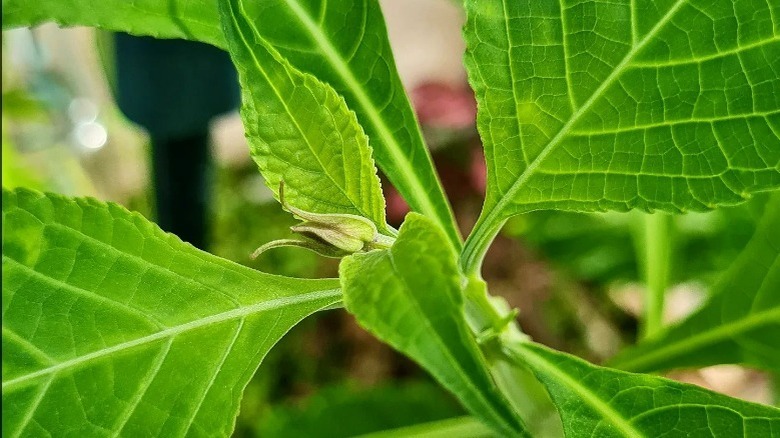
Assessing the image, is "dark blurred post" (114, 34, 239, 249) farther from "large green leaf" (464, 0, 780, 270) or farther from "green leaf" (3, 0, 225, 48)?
"large green leaf" (464, 0, 780, 270)

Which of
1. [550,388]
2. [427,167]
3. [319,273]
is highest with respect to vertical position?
[427,167]

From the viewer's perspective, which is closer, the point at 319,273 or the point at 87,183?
the point at 319,273

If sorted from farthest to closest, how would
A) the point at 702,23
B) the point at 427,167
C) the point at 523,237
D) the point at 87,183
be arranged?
the point at 87,183 < the point at 523,237 < the point at 427,167 < the point at 702,23

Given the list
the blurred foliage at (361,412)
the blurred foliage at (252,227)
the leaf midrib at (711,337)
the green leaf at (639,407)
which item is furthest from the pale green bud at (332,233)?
the blurred foliage at (252,227)

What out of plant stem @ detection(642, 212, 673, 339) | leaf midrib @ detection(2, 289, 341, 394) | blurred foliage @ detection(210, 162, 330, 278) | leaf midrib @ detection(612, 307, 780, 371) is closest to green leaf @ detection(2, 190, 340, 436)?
leaf midrib @ detection(2, 289, 341, 394)

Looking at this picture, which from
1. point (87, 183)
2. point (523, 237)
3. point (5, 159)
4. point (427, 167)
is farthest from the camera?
point (87, 183)

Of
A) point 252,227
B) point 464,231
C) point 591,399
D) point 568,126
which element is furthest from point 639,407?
point 252,227

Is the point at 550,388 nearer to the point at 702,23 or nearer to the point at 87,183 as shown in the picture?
the point at 702,23

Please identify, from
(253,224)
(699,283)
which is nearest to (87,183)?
(253,224)
